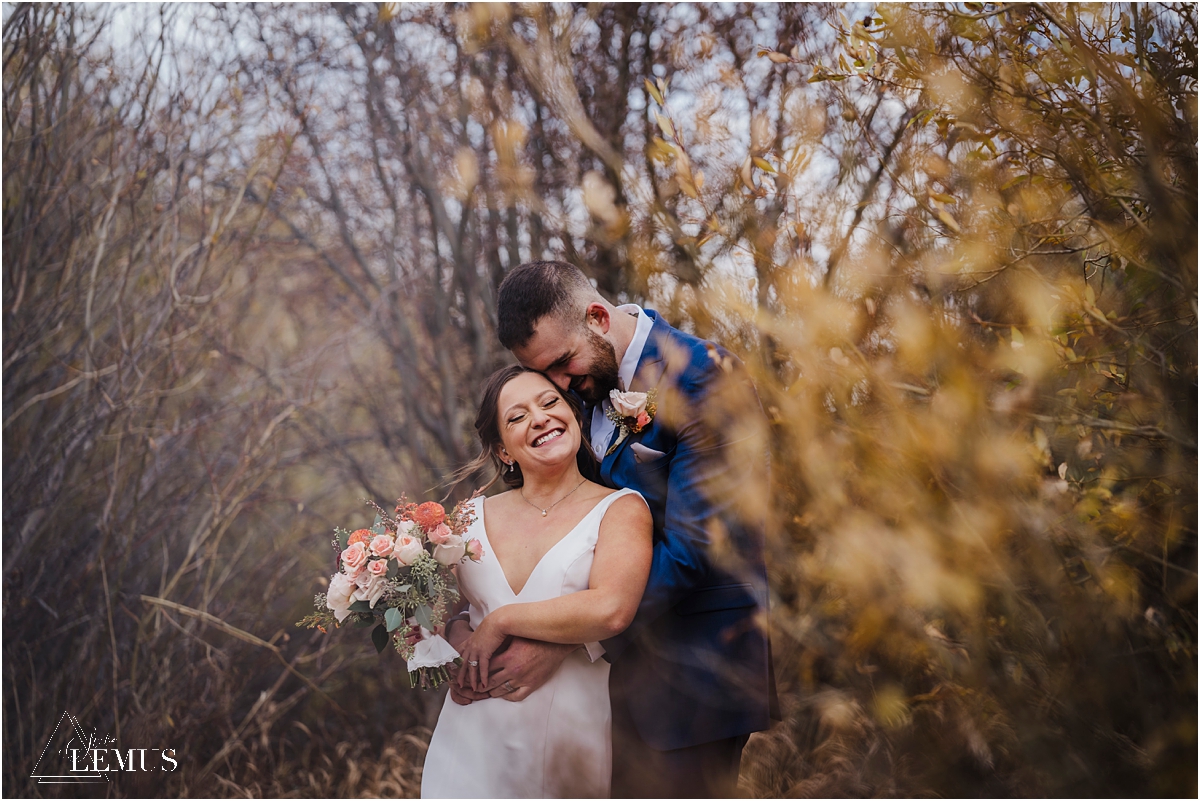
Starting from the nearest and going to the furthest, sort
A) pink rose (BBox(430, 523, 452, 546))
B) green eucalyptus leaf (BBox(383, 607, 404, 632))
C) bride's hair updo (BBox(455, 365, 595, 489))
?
green eucalyptus leaf (BBox(383, 607, 404, 632)), pink rose (BBox(430, 523, 452, 546)), bride's hair updo (BBox(455, 365, 595, 489))

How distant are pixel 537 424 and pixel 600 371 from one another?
0.27 meters

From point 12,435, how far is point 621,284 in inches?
114

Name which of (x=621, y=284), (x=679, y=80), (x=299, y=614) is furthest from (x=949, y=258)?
(x=299, y=614)

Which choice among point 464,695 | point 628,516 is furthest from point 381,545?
point 628,516

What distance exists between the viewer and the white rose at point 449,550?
2.15 metres

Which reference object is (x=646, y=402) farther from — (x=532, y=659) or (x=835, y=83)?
(x=835, y=83)

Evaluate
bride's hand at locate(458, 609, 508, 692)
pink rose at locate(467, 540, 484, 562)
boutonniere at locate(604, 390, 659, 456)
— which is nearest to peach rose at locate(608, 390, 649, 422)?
boutonniere at locate(604, 390, 659, 456)

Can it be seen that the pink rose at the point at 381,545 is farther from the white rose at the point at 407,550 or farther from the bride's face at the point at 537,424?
the bride's face at the point at 537,424

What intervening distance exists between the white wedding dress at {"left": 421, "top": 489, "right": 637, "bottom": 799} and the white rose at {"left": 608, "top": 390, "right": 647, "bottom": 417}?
0.83 feet

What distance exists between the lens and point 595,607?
2.04 meters

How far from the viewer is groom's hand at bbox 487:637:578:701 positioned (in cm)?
213

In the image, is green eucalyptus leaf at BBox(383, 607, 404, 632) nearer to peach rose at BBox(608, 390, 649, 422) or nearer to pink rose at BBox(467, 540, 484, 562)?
pink rose at BBox(467, 540, 484, 562)

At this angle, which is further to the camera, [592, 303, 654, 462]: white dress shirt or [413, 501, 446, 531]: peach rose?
[592, 303, 654, 462]: white dress shirt

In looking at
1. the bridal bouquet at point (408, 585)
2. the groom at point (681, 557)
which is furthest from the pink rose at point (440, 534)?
the groom at point (681, 557)
